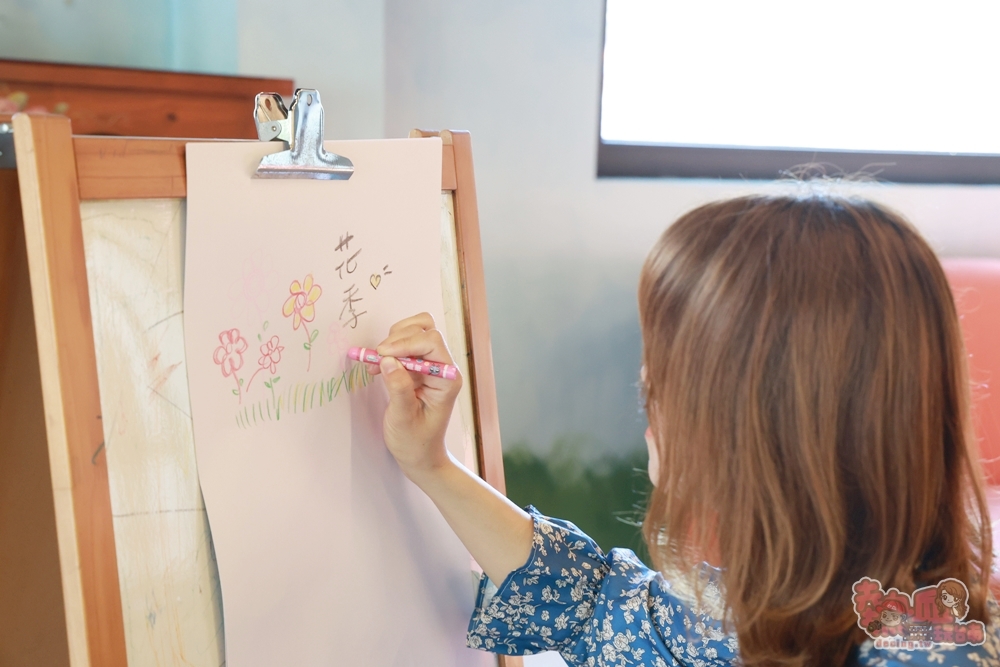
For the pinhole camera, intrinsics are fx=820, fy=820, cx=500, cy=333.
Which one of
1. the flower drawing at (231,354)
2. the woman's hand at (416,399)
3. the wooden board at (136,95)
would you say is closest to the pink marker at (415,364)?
the woman's hand at (416,399)

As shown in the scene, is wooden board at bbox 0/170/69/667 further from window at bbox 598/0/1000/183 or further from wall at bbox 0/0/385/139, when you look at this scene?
window at bbox 598/0/1000/183

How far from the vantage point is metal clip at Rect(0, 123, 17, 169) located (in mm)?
530

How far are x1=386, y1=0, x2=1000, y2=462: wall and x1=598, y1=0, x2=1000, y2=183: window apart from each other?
12 cm

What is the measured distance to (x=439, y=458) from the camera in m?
0.76

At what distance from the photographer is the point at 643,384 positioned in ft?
2.48

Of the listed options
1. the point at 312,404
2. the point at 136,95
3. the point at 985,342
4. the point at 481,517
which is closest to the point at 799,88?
the point at 985,342

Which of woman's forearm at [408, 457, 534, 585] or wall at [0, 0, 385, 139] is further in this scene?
wall at [0, 0, 385, 139]

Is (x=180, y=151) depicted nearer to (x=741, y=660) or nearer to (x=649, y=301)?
(x=649, y=301)

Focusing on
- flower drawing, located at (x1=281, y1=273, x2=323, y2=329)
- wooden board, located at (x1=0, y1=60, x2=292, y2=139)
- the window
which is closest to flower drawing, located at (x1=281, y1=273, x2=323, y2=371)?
flower drawing, located at (x1=281, y1=273, x2=323, y2=329)

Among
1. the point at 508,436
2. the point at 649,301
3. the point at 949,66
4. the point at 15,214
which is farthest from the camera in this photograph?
the point at 949,66

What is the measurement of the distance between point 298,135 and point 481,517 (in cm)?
39

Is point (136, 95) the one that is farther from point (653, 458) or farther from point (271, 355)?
point (653, 458)

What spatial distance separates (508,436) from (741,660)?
3.57 feet

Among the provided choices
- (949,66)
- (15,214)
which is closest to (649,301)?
(15,214)
